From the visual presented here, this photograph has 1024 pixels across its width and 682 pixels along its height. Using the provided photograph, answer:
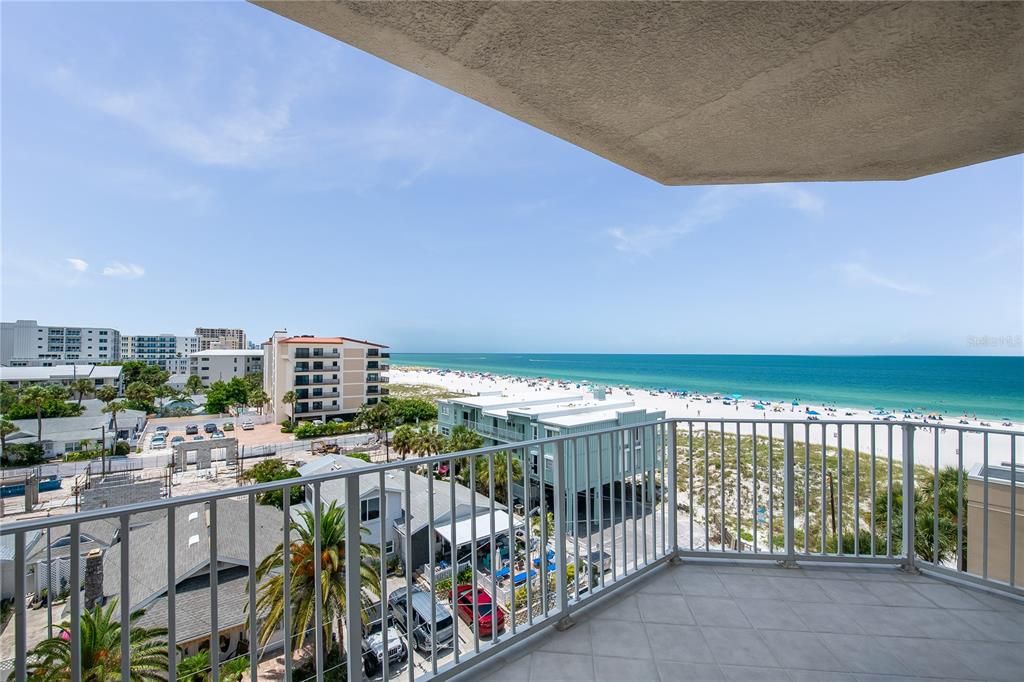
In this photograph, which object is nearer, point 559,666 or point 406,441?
point 559,666

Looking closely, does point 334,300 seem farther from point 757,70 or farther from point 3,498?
point 757,70

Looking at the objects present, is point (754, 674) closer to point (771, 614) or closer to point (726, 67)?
point (771, 614)

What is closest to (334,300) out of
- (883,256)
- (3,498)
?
(3,498)

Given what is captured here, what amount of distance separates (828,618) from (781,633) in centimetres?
34

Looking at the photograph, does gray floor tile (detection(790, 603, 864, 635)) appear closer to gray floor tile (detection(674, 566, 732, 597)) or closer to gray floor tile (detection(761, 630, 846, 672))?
gray floor tile (detection(761, 630, 846, 672))

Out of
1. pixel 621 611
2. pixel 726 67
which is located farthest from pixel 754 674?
pixel 726 67

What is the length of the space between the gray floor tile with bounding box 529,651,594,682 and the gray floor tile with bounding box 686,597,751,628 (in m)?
0.69

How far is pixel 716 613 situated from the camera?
214 cm

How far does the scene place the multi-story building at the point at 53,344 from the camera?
38594 mm

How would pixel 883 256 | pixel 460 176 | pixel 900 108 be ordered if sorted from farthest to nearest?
1. pixel 883 256
2. pixel 460 176
3. pixel 900 108

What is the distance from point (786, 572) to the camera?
2559mm

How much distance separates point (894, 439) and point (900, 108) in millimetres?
1949

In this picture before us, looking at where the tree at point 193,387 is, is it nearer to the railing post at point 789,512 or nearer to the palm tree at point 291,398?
the palm tree at point 291,398

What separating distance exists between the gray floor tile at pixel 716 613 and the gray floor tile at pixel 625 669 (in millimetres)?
470
